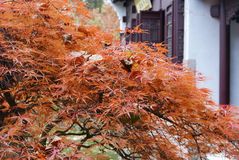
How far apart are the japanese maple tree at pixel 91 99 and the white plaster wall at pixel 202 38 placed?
4.35m

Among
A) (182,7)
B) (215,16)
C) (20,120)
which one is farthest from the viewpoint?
(182,7)

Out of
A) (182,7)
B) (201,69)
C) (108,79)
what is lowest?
(201,69)

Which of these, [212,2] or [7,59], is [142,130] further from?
[212,2]

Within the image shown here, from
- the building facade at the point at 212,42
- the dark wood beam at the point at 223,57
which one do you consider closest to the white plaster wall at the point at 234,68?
the building facade at the point at 212,42

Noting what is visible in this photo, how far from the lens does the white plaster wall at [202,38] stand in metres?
6.20

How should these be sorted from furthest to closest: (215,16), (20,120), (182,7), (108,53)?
(182,7)
(215,16)
(108,53)
(20,120)

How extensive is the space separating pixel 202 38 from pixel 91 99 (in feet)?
15.7

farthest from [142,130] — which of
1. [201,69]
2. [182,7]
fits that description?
[182,7]

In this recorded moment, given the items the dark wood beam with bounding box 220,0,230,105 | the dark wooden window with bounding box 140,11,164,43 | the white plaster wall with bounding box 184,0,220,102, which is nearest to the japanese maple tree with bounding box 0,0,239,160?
the dark wood beam with bounding box 220,0,230,105

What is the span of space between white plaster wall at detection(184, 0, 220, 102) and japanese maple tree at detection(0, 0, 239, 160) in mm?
4354

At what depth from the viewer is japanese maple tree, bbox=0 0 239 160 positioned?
5.24ft

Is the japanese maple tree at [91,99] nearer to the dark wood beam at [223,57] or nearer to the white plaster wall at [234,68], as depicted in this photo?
the dark wood beam at [223,57]

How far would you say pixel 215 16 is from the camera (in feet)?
20.3

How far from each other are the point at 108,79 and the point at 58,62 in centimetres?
28
